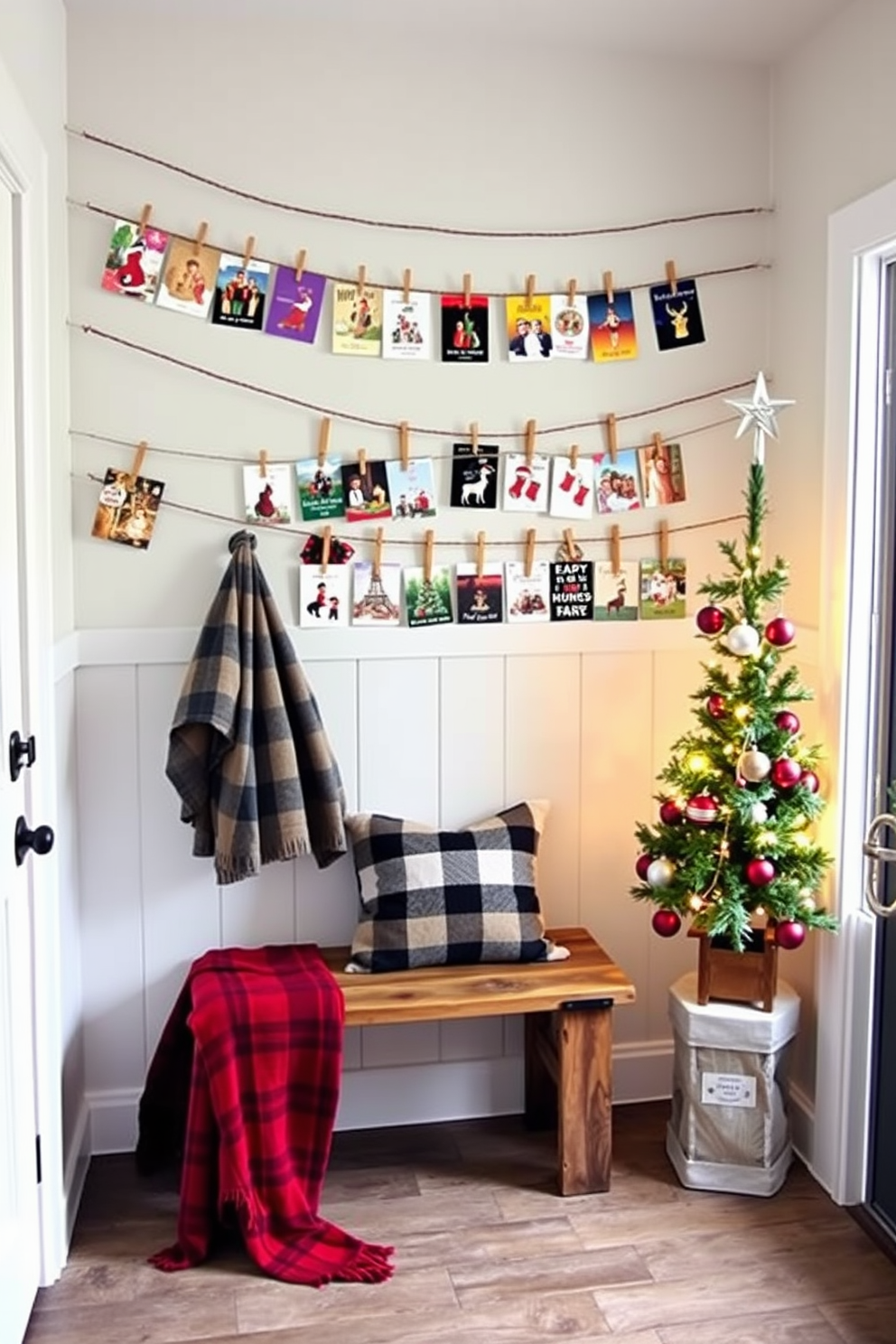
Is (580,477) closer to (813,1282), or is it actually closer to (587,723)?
(587,723)

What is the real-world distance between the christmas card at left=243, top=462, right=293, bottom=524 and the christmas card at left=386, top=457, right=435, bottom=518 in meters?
0.24

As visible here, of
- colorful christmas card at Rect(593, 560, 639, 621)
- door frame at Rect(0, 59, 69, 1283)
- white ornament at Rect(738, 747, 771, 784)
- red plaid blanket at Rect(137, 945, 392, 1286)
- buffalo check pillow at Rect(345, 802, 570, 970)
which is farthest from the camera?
colorful christmas card at Rect(593, 560, 639, 621)

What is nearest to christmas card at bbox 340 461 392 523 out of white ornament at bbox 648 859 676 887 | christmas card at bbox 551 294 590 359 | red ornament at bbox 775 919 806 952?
christmas card at bbox 551 294 590 359

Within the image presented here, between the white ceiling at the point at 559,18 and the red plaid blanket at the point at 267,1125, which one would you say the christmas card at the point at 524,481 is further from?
the red plaid blanket at the point at 267,1125

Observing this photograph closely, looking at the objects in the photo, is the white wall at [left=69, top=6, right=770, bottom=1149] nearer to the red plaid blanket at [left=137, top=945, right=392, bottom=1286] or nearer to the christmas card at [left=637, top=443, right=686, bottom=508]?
the christmas card at [left=637, top=443, right=686, bottom=508]

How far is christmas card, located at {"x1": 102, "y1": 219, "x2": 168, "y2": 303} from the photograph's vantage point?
266 cm

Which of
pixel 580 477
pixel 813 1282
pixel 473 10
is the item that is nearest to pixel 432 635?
pixel 580 477

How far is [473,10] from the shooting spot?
8.60 feet

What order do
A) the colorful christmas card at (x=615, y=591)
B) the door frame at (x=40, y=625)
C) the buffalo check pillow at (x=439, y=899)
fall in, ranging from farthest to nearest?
the colorful christmas card at (x=615, y=591) → the buffalo check pillow at (x=439, y=899) → the door frame at (x=40, y=625)

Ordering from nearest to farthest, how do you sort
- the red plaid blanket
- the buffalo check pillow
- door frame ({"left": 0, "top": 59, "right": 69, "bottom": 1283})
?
door frame ({"left": 0, "top": 59, "right": 69, "bottom": 1283}), the red plaid blanket, the buffalo check pillow

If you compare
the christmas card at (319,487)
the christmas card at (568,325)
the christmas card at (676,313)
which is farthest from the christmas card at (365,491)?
the christmas card at (676,313)

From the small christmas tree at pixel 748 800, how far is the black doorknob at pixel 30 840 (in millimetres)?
1241

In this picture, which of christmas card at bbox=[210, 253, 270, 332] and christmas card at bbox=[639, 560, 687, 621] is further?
christmas card at bbox=[639, 560, 687, 621]

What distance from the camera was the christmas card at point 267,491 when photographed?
276cm
